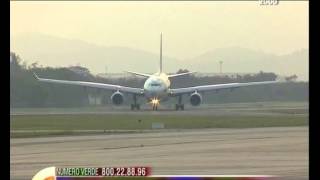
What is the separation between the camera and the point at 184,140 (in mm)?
25375

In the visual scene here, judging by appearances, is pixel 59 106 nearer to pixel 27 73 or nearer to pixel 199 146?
pixel 27 73

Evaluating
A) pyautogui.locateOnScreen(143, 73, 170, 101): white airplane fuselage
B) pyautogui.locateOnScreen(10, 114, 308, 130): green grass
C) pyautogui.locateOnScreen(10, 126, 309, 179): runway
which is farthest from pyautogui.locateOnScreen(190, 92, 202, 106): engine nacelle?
pyautogui.locateOnScreen(10, 126, 309, 179): runway

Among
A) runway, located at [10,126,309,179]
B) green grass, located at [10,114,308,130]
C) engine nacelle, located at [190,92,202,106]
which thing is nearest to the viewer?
runway, located at [10,126,309,179]

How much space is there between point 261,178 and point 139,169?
4.22 feet

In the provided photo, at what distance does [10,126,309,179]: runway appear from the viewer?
554 inches

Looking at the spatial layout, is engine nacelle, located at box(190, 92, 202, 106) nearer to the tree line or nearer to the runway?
the tree line

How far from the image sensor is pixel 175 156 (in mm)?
17922

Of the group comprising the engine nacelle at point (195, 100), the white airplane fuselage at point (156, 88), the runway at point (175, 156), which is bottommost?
the runway at point (175, 156)

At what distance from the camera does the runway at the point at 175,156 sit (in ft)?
46.2

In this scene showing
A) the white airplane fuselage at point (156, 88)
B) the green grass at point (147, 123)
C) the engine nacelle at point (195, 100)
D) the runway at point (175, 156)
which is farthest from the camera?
the engine nacelle at point (195, 100)

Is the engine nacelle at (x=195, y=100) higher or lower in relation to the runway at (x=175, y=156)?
higher

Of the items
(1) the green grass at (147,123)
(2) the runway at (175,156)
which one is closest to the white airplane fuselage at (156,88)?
(1) the green grass at (147,123)

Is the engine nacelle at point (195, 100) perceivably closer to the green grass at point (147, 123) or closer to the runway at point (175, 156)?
the green grass at point (147, 123)
